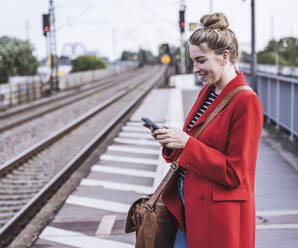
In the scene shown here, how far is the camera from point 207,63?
2119mm

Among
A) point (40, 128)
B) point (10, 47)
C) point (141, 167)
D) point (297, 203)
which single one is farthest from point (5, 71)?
point (297, 203)

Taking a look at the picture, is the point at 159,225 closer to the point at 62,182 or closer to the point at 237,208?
the point at 237,208

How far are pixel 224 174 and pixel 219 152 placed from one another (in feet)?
0.34

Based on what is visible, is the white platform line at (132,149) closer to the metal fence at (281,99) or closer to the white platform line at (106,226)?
the metal fence at (281,99)

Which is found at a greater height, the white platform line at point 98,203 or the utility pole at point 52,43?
the utility pole at point 52,43

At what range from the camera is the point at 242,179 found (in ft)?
6.60

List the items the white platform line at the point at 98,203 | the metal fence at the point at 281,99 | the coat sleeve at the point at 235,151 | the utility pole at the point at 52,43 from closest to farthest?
the coat sleeve at the point at 235,151, the white platform line at the point at 98,203, the metal fence at the point at 281,99, the utility pole at the point at 52,43

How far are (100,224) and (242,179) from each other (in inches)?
143

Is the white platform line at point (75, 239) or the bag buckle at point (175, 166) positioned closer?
the bag buckle at point (175, 166)

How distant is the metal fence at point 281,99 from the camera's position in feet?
30.7

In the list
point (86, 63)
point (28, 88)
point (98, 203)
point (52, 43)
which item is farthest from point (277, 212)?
point (86, 63)

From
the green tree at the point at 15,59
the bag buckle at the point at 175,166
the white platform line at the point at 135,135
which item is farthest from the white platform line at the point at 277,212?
the green tree at the point at 15,59

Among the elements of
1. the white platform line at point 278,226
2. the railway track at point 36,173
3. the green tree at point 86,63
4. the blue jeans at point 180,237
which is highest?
the green tree at point 86,63

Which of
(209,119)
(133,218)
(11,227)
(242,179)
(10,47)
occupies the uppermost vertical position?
(10,47)
